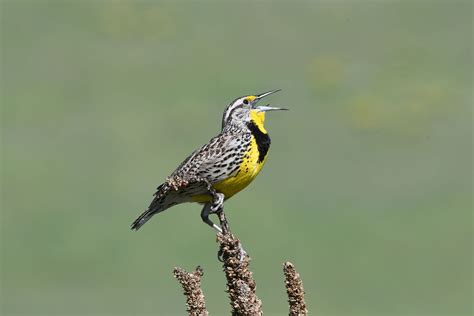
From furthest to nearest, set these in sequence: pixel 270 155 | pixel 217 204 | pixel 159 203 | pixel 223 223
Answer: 1. pixel 270 155
2. pixel 159 203
3. pixel 217 204
4. pixel 223 223

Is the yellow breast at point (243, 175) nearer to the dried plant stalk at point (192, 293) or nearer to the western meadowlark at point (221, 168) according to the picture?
the western meadowlark at point (221, 168)

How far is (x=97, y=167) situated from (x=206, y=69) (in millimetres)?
4338

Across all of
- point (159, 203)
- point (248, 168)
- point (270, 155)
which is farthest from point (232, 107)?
point (270, 155)

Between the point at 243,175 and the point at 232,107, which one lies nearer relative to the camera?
the point at 243,175

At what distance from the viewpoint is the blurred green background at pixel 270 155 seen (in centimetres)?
1772

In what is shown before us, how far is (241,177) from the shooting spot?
16.3 ft

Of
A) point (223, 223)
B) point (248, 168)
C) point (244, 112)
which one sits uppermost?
point (244, 112)

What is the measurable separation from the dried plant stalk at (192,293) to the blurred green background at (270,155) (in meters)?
11.2

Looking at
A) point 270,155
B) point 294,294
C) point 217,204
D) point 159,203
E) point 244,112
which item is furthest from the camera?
point 270,155

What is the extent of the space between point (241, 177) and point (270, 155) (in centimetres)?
1481

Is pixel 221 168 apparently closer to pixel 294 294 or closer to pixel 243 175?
pixel 243 175

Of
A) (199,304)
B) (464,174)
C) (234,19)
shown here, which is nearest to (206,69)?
(234,19)

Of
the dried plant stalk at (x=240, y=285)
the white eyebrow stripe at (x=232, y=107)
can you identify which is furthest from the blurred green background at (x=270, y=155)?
the dried plant stalk at (x=240, y=285)

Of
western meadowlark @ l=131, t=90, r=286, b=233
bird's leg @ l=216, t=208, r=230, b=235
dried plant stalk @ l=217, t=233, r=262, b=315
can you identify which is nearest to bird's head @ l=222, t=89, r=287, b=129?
western meadowlark @ l=131, t=90, r=286, b=233
